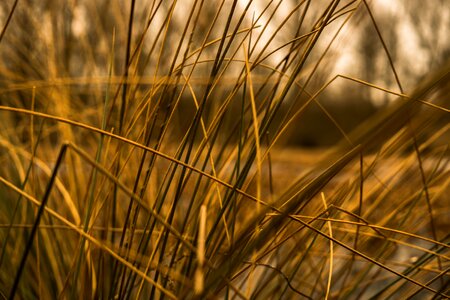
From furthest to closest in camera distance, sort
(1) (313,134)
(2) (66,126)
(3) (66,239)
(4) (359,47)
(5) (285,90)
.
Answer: (1) (313,134)
(4) (359,47)
(2) (66,126)
(3) (66,239)
(5) (285,90)

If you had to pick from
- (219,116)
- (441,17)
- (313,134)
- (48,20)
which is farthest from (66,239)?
(313,134)

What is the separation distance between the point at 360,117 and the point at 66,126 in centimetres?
532

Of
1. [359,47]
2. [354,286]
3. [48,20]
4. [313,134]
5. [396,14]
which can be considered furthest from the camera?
[313,134]

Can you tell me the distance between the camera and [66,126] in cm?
80

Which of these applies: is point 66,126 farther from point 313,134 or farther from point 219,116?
point 313,134

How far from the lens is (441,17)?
4.96m

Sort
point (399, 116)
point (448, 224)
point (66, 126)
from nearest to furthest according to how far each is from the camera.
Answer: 1. point (399, 116)
2. point (66, 126)
3. point (448, 224)

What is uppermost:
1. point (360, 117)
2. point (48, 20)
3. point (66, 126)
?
point (360, 117)

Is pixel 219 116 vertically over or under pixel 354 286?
over

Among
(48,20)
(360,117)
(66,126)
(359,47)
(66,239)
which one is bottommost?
(66,239)

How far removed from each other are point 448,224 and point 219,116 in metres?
1.37

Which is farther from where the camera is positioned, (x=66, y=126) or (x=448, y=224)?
(x=448, y=224)

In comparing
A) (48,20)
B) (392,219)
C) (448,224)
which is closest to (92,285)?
(392,219)

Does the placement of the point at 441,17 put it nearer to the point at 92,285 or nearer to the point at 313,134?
the point at 313,134
